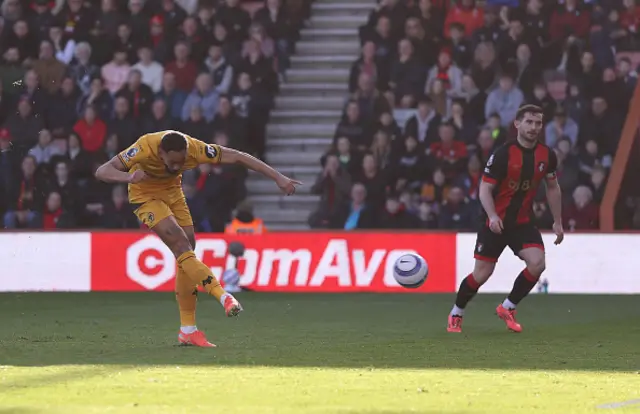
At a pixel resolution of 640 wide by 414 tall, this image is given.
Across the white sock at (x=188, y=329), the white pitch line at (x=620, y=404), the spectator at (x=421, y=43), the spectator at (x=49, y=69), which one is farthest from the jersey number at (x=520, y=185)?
the spectator at (x=49, y=69)

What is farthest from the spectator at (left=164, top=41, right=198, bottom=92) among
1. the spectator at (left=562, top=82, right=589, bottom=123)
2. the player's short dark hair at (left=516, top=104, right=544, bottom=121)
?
the player's short dark hair at (left=516, top=104, right=544, bottom=121)

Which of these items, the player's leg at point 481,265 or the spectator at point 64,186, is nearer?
the player's leg at point 481,265

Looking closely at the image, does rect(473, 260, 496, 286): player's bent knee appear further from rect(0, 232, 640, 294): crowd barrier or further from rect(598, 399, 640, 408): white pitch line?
rect(0, 232, 640, 294): crowd barrier

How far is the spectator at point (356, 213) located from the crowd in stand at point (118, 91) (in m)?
1.56

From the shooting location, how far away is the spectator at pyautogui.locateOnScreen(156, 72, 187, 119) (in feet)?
69.5

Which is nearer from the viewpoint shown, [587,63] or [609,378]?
[609,378]

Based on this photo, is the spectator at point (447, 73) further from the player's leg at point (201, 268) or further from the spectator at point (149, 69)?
the player's leg at point (201, 268)

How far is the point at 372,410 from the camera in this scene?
7402mm

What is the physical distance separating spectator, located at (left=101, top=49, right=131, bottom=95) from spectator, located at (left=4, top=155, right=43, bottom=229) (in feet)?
5.92

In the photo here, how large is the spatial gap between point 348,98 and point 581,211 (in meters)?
3.99

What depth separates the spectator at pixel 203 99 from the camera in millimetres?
21062

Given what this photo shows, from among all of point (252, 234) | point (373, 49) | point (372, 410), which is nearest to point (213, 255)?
point (252, 234)

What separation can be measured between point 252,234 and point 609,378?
10144mm

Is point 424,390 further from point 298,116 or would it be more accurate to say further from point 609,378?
point 298,116
